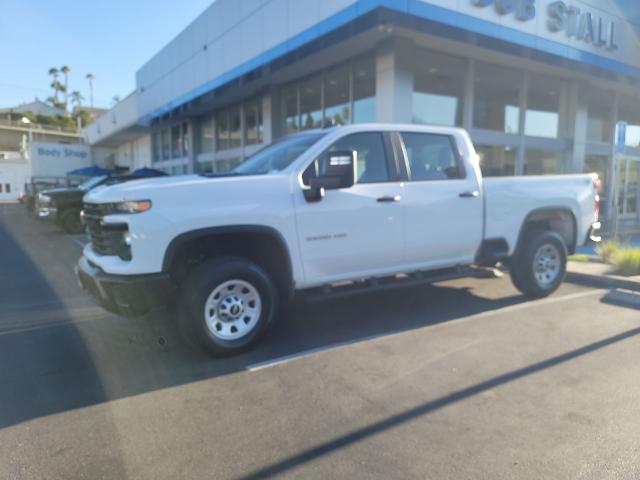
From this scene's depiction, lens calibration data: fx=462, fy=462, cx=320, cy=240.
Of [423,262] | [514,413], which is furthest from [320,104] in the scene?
[514,413]

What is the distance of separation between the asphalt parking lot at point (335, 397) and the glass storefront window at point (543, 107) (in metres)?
9.10

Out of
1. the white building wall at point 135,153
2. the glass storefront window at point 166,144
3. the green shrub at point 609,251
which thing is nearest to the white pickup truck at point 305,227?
the green shrub at point 609,251

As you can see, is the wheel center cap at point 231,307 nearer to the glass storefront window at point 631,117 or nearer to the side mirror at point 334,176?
the side mirror at point 334,176

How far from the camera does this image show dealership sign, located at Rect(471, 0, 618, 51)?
9852mm

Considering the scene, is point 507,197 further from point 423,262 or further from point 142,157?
point 142,157

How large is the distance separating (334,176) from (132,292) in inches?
81.1

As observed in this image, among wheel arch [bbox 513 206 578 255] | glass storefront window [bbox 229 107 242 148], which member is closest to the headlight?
wheel arch [bbox 513 206 578 255]

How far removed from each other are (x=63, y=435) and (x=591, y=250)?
10444 mm

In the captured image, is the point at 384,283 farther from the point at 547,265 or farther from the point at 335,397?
the point at 547,265

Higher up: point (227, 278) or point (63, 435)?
point (227, 278)

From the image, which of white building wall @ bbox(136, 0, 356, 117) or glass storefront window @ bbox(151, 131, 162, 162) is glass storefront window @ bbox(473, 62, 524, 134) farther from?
glass storefront window @ bbox(151, 131, 162, 162)

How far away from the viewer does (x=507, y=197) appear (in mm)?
5852

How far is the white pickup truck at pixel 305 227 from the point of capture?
3.92 metres

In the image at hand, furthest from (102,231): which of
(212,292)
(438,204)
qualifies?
(438,204)
